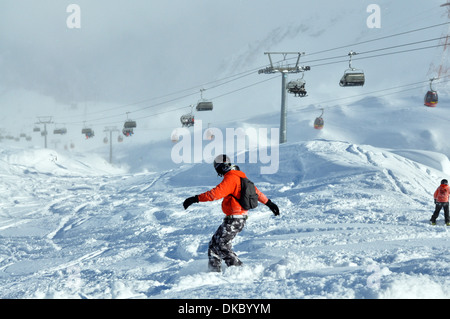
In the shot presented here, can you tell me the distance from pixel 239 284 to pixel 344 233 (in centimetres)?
542

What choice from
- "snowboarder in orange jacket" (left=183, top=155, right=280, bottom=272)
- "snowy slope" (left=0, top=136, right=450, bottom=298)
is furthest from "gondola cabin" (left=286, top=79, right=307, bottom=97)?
"snowboarder in orange jacket" (left=183, top=155, right=280, bottom=272)

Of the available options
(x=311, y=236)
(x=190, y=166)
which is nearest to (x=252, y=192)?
(x=311, y=236)

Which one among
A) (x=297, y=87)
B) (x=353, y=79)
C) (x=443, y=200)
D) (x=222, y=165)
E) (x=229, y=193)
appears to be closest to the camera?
(x=229, y=193)

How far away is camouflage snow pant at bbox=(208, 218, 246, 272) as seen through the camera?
5.70m

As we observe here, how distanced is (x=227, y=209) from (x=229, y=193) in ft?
0.92

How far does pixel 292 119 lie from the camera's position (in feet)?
272

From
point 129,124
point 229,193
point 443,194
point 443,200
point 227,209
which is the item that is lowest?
point 443,200

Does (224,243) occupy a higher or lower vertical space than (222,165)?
lower

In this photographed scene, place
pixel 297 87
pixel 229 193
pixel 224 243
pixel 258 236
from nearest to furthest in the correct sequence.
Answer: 1. pixel 229 193
2. pixel 224 243
3. pixel 258 236
4. pixel 297 87

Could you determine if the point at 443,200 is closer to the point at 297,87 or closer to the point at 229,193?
the point at 229,193

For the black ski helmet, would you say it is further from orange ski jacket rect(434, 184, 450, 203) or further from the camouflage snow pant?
orange ski jacket rect(434, 184, 450, 203)

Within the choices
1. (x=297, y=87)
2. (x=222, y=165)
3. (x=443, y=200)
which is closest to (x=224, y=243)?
(x=222, y=165)

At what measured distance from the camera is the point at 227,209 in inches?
224
